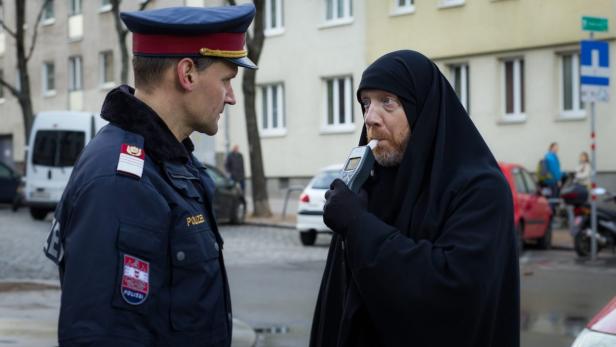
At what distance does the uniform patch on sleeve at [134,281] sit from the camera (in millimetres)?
2637

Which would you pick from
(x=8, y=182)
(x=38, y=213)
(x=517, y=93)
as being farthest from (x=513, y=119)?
(x=8, y=182)

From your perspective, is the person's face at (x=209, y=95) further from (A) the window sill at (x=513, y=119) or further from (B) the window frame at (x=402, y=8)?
(B) the window frame at (x=402, y=8)

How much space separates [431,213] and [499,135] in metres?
26.8

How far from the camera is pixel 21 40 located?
3722cm

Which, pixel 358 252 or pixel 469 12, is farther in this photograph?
pixel 469 12

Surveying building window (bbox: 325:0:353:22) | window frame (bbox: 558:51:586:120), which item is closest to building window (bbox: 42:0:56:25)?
building window (bbox: 325:0:353:22)

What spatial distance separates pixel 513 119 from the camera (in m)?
29.4

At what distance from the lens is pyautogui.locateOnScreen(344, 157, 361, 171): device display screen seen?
3485 millimetres

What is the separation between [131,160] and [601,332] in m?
2.80

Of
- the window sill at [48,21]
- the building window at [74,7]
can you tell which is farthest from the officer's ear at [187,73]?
the window sill at [48,21]

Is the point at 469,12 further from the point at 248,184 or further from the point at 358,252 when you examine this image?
the point at 358,252

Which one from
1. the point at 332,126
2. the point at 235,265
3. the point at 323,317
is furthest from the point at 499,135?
the point at 323,317

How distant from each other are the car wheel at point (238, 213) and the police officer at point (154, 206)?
22.0 metres

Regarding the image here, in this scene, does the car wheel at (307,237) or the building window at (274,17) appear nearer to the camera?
the car wheel at (307,237)
